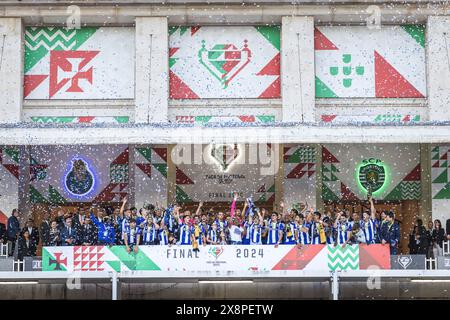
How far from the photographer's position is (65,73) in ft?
84.5

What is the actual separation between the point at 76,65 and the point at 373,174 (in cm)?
981

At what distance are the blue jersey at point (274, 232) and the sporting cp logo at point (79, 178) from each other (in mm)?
8353

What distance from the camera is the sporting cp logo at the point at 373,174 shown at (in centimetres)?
2622

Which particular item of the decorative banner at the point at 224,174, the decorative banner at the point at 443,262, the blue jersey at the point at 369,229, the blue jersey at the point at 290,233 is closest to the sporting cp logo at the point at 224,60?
the decorative banner at the point at 224,174

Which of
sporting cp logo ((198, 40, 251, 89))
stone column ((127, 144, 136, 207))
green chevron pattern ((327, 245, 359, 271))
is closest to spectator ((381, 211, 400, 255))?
green chevron pattern ((327, 245, 359, 271))

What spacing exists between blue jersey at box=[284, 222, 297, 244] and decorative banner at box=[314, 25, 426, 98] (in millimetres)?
7153

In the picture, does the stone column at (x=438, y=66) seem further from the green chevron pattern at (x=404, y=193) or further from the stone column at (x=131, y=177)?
the stone column at (x=131, y=177)

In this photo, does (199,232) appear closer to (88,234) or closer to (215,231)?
(215,231)

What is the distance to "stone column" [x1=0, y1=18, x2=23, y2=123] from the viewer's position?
25.2 metres

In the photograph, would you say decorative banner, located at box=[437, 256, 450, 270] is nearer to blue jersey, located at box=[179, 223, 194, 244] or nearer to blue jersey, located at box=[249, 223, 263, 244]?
blue jersey, located at box=[249, 223, 263, 244]

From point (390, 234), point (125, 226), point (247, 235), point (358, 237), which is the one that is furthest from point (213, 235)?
point (390, 234)
